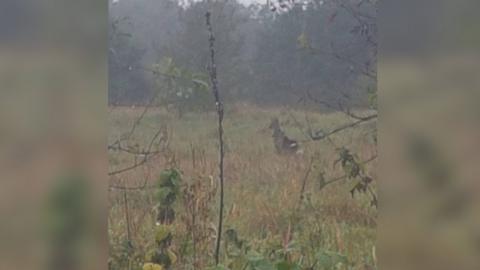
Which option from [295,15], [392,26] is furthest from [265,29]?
[392,26]

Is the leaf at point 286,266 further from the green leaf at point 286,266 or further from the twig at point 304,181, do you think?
the twig at point 304,181

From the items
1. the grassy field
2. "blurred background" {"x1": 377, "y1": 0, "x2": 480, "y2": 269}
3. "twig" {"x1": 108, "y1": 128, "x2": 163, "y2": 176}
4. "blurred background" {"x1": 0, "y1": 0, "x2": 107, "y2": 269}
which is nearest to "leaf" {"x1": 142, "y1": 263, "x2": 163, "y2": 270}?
the grassy field

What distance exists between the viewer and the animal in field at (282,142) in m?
1.56

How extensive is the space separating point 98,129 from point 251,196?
53 centimetres

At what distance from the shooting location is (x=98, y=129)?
120 cm

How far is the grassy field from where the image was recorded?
1561 mm

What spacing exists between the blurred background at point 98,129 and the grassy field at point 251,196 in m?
0.32

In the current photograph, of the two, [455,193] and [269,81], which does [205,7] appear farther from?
[455,193]

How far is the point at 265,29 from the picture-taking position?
5.12 ft

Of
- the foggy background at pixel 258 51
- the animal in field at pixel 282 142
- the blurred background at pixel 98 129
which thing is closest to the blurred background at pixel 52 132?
the blurred background at pixel 98 129

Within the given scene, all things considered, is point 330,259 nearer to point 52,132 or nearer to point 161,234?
point 161,234

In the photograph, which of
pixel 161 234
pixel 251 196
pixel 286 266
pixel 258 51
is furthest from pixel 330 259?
pixel 258 51

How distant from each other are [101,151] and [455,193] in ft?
2.21

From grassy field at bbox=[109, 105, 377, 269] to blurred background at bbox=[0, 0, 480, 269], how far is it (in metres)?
0.32
